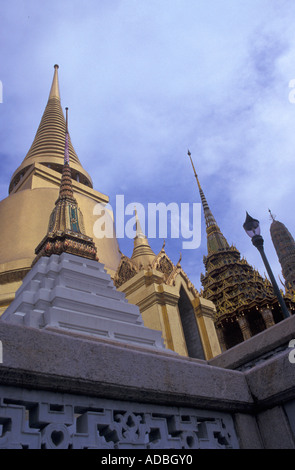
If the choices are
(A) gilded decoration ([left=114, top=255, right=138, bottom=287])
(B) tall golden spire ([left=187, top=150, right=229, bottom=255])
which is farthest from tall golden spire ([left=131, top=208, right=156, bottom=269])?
(B) tall golden spire ([left=187, top=150, right=229, bottom=255])

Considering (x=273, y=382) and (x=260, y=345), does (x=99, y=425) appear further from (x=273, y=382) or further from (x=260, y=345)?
(x=260, y=345)

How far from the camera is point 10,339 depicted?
2133 millimetres

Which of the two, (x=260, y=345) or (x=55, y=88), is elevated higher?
(x=55, y=88)

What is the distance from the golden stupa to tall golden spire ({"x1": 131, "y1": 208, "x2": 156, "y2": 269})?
3.71 ft

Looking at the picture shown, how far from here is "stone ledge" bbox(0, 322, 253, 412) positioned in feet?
6.95

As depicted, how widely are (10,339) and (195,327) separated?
38.2 ft

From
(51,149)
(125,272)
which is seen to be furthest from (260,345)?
(51,149)

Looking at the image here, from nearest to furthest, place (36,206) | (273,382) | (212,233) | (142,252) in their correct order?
(273,382)
(142,252)
(36,206)
(212,233)

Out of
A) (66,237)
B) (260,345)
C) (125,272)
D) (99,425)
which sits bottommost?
(99,425)

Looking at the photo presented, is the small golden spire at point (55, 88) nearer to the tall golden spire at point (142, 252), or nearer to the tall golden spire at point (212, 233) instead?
the tall golden spire at point (212, 233)

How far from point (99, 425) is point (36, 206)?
14.9 meters

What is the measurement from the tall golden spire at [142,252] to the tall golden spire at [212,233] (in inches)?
580

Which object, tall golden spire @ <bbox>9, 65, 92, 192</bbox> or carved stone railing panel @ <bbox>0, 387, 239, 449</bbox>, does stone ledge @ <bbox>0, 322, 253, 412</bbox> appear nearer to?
carved stone railing panel @ <bbox>0, 387, 239, 449</bbox>

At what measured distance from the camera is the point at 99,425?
88.7 inches
